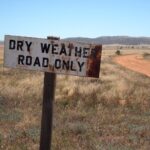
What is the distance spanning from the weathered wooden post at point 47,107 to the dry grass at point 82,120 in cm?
254

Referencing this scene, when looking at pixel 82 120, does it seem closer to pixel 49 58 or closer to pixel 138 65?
pixel 49 58

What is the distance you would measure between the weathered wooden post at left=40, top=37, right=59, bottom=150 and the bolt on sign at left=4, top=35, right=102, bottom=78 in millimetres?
158

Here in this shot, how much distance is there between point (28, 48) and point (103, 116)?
6492mm

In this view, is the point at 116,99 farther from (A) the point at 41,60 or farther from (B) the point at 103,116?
(A) the point at 41,60

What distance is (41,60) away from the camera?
17.3 feet

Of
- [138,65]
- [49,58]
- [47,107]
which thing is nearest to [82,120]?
[47,107]

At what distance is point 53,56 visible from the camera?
5.24m

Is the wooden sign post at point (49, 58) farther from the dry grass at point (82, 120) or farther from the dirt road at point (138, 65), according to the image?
the dirt road at point (138, 65)

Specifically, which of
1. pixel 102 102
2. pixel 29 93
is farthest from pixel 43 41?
pixel 29 93

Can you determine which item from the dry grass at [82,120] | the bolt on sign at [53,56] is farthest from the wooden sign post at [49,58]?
the dry grass at [82,120]

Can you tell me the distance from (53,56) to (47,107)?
0.64 metres

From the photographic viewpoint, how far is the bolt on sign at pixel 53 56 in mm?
5152

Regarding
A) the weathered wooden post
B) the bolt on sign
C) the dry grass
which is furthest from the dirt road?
the bolt on sign

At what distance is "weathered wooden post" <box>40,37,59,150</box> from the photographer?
538 centimetres
